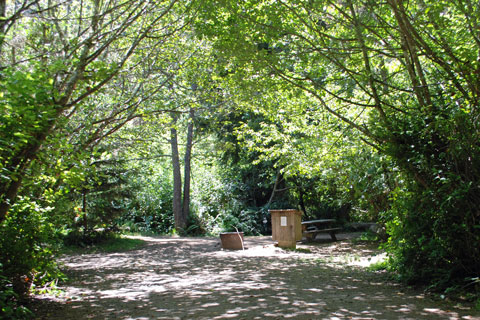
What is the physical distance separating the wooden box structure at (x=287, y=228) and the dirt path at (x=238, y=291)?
1.49m

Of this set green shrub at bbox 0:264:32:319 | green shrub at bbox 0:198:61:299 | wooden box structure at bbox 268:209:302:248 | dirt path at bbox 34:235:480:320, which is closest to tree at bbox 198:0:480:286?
dirt path at bbox 34:235:480:320

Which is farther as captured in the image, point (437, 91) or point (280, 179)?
point (280, 179)

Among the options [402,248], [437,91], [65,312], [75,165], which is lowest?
[65,312]

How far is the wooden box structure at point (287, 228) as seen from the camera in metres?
13.3

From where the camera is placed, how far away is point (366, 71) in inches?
278

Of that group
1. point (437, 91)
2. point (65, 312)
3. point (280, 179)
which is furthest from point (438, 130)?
point (280, 179)

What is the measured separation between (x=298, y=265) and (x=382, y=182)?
3.71 meters

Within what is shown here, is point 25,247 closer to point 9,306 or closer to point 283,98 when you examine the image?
point 9,306

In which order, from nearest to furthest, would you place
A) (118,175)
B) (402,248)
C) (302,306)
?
(302,306), (402,248), (118,175)

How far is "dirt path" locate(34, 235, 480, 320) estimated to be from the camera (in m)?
5.16

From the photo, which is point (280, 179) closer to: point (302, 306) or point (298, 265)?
point (298, 265)

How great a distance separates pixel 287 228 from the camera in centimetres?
1334

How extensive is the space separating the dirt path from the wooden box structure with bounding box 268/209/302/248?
4.89ft

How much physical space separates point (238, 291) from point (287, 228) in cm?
682
